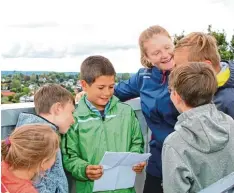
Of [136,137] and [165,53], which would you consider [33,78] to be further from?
[165,53]

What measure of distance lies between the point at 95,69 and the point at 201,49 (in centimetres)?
69

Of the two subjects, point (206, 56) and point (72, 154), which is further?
point (206, 56)

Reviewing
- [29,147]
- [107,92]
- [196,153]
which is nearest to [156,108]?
[107,92]

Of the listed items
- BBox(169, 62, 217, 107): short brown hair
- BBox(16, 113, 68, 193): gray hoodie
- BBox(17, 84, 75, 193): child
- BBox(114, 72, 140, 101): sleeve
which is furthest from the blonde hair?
BBox(16, 113, 68, 193): gray hoodie

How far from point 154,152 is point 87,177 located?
Result: 1.96ft

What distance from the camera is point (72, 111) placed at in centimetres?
268

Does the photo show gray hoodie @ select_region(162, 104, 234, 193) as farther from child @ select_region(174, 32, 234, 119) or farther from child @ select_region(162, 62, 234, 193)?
child @ select_region(174, 32, 234, 119)

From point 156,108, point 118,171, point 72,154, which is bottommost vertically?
point 118,171

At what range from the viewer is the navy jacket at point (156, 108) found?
9.58 ft

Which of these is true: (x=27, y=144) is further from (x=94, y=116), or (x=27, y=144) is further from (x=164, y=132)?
(x=164, y=132)

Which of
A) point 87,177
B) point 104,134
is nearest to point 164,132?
point 104,134

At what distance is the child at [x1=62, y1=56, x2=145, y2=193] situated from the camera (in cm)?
273

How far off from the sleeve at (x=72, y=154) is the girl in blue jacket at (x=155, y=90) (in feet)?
1.85

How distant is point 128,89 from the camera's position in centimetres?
331
